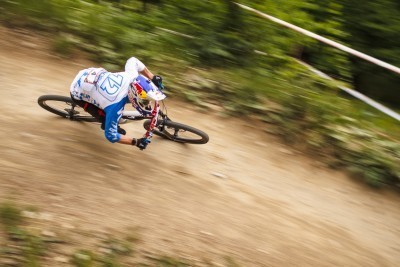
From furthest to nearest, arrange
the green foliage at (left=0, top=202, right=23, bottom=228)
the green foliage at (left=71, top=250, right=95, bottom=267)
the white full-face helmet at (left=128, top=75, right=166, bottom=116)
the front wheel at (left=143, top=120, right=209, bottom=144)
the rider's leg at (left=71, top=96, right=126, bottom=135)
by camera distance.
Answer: the front wheel at (left=143, top=120, right=209, bottom=144) → the rider's leg at (left=71, top=96, right=126, bottom=135) → the white full-face helmet at (left=128, top=75, right=166, bottom=116) → the green foliage at (left=0, top=202, right=23, bottom=228) → the green foliage at (left=71, top=250, right=95, bottom=267)

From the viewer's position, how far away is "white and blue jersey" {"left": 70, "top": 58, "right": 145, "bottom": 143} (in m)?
4.35

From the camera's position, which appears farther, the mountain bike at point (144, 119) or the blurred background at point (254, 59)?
the blurred background at point (254, 59)

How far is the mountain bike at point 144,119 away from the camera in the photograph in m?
4.99

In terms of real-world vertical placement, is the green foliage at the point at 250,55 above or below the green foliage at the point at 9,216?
above

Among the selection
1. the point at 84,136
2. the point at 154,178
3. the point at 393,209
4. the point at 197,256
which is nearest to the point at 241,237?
the point at 197,256

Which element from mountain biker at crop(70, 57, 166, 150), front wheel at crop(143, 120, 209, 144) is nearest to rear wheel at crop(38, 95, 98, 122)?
mountain biker at crop(70, 57, 166, 150)

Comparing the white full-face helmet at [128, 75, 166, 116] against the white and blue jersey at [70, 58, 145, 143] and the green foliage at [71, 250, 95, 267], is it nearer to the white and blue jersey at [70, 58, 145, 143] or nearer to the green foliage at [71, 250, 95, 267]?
the white and blue jersey at [70, 58, 145, 143]

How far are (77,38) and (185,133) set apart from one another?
2.87 meters

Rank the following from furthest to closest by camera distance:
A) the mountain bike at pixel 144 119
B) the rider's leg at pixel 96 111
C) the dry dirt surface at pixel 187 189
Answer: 1. the mountain bike at pixel 144 119
2. the rider's leg at pixel 96 111
3. the dry dirt surface at pixel 187 189

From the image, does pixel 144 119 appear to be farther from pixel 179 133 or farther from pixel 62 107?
pixel 62 107

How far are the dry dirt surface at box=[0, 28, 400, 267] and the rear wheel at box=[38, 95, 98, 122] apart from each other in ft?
0.32

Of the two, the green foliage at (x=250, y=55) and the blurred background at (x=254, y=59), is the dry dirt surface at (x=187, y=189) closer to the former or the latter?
the blurred background at (x=254, y=59)

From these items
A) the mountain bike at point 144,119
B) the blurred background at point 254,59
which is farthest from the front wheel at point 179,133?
the blurred background at point 254,59

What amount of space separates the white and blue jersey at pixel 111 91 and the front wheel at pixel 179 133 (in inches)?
31.0
